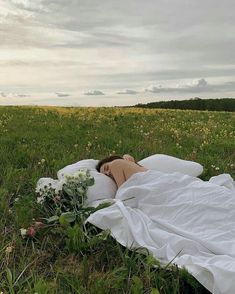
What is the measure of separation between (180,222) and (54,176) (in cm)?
325

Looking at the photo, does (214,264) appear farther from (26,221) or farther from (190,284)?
(26,221)

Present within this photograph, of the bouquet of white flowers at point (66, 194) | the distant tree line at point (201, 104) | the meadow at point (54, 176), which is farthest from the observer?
the distant tree line at point (201, 104)

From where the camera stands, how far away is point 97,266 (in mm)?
5305

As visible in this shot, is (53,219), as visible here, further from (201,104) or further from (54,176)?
(201,104)

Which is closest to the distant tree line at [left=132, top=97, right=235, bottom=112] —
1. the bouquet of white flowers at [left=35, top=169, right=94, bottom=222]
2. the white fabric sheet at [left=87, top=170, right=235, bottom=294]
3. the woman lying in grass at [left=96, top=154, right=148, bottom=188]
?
the woman lying in grass at [left=96, top=154, right=148, bottom=188]

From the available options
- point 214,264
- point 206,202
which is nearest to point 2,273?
point 214,264

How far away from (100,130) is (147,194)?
705cm

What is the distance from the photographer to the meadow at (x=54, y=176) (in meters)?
4.84

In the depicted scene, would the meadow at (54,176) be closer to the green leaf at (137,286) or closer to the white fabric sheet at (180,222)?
the green leaf at (137,286)

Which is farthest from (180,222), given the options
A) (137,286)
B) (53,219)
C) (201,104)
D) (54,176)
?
(201,104)

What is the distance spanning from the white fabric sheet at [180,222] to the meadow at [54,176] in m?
0.18

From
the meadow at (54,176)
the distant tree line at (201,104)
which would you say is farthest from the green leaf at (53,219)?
the distant tree line at (201,104)

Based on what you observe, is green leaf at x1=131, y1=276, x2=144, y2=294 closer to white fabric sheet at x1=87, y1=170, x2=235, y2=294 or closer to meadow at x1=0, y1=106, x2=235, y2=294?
meadow at x1=0, y1=106, x2=235, y2=294

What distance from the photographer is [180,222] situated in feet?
20.1
